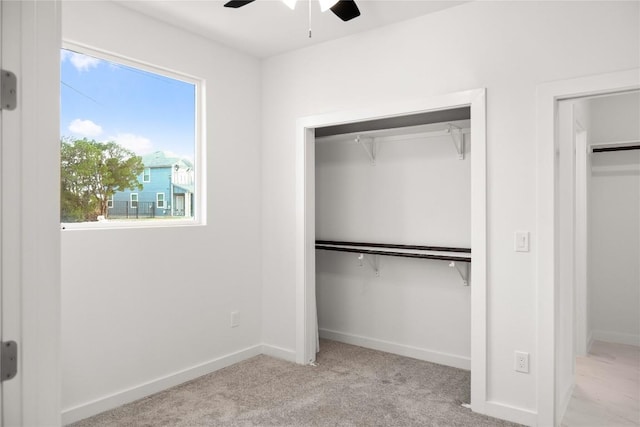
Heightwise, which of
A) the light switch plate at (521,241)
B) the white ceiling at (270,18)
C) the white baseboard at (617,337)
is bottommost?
the white baseboard at (617,337)

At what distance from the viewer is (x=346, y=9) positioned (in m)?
2.43

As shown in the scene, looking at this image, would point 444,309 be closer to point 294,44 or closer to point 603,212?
point 603,212

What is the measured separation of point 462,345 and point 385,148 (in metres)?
1.80

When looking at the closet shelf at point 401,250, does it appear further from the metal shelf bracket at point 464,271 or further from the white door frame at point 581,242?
the white door frame at point 581,242

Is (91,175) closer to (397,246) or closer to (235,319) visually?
(235,319)

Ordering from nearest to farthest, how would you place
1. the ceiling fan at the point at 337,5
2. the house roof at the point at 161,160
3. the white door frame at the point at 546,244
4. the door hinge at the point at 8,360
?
the door hinge at the point at 8,360 < the ceiling fan at the point at 337,5 < the white door frame at the point at 546,244 < the house roof at the point at 161,160

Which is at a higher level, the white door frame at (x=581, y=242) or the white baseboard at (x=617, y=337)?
the white door frame at (x=581, y=242)

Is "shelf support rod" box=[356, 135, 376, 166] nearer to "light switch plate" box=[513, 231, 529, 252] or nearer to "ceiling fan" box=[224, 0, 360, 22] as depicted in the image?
"ceiling fan" box=[224, 0, 360, 22]

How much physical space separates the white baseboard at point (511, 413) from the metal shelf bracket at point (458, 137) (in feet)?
6.04

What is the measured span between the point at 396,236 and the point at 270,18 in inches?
81.1

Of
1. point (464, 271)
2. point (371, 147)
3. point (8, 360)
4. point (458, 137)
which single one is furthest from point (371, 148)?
point (8, 360)

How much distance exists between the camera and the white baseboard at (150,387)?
2.61 m

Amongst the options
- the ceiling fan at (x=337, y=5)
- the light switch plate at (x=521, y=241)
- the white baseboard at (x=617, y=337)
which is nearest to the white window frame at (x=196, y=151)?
the ceiling fan at (x=337, y=5)

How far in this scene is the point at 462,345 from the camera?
11.6 ft
